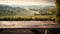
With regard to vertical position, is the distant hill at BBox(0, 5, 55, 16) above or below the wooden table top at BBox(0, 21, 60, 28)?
above

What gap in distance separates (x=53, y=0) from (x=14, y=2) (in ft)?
1.49

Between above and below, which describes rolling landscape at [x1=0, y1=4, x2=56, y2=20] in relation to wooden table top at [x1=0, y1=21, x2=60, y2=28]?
above

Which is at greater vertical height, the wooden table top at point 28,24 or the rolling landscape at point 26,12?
the rolling landscape at point 26,12

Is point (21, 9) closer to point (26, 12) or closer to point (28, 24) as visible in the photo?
point (26, 12)

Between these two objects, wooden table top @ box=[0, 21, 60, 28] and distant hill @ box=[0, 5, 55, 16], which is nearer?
wooden table top @ box=[0, 21, 60, 28]

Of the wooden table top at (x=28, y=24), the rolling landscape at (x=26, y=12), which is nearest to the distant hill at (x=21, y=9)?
the rolling landscape at (x=26, y=12)

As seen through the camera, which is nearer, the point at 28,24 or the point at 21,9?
the point at 28,24

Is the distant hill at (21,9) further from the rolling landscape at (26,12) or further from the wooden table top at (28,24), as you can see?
the wooden table top at (28,24)

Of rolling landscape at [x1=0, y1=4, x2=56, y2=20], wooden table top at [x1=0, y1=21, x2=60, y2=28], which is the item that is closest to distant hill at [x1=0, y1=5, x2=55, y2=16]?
rolling landscape at [x1=0, y1=4, x2=56, y2=20]

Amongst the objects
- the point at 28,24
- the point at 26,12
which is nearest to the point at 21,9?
the point at 26,12

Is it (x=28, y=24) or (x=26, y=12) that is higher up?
(x=26, y=12)

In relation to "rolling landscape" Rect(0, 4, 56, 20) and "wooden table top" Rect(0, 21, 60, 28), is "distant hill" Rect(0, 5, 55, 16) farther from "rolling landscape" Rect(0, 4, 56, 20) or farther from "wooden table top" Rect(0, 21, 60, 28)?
"wooden table top" Rect(0, 21, 60, 28)

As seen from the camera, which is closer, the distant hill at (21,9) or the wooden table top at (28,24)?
the wooden table top at (28,24)

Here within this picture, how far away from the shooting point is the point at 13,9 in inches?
57.9
